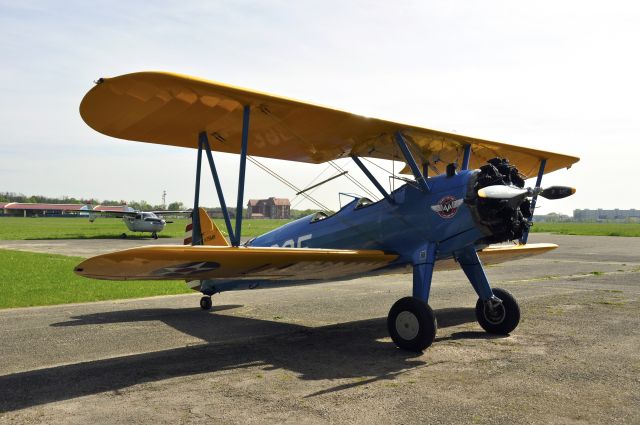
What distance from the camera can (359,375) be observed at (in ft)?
17.9

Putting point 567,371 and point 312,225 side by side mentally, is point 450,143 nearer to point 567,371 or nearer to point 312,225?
point 312,225

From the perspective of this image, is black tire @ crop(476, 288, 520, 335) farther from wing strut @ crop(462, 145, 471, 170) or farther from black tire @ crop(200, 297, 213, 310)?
black tire @ crop(200, 297, 213, 310)

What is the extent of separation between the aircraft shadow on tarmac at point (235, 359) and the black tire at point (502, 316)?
428 millimetres

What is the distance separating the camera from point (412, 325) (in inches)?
257

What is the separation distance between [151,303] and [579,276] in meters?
12.5

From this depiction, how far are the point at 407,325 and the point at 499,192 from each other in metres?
2.00

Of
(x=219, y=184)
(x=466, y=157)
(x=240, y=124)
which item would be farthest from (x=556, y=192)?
(x=219, y=184)

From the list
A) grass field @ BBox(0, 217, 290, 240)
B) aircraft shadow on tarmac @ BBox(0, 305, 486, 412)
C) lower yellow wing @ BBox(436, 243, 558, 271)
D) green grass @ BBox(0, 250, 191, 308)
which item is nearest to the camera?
aircraft shadow on tarmac @ BBox(0, 305, 486, 412)

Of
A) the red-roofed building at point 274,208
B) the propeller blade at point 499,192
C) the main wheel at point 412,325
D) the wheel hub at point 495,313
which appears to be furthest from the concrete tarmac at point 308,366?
the red-roofed building at point 274,208

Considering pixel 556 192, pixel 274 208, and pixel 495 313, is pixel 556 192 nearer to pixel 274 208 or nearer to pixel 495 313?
pixel 495 313

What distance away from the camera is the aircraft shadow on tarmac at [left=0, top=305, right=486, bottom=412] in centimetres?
514

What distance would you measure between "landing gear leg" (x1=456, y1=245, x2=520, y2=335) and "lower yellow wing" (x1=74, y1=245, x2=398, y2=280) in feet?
4.22

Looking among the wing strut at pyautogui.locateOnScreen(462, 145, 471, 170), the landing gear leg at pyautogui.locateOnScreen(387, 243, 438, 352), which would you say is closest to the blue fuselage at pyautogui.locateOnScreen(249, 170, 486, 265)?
the landing gear leg at pyautogui.locateOnScreen(387, 243, 438, 352)

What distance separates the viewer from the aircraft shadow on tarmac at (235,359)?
203 inches
